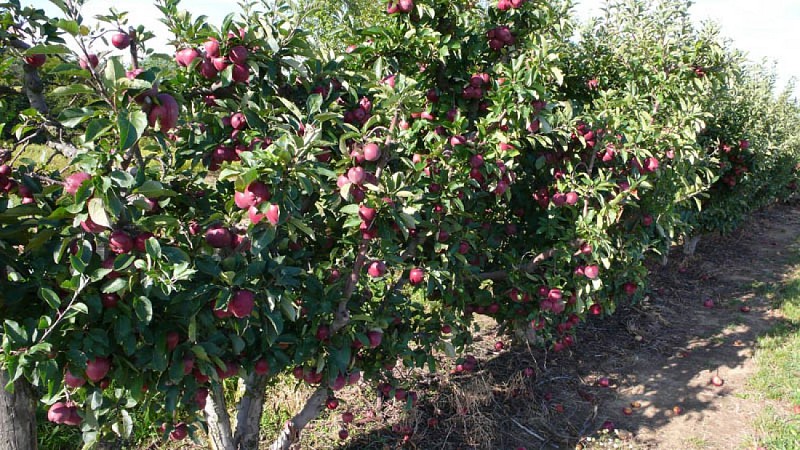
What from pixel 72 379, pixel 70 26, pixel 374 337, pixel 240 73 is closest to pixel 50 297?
pixel 72 379

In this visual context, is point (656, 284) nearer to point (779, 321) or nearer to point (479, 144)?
point (779, 321)

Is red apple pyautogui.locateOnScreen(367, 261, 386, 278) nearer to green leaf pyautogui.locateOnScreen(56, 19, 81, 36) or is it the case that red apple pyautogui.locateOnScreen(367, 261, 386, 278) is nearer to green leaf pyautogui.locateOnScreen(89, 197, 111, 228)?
green leaf pyautogui.locateOnScreen(89, 197, 111, 228)

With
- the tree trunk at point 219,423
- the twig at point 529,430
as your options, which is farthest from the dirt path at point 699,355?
the tree trunk at point 219,423

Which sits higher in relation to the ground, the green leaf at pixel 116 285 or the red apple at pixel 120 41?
the red apple at pixel 120 41

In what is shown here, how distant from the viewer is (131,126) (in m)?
1.25

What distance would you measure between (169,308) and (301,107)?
98 cm

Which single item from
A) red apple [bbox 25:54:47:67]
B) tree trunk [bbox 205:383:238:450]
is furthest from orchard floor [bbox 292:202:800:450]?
red apple [bbox 25:54:47:67]

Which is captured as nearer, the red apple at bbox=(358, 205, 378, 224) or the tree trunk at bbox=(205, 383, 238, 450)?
the red apple at bbox=(358, 205, 378, 224)

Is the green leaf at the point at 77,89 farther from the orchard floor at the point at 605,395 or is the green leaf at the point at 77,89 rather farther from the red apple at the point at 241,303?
the orchard floor at the point at 605,395

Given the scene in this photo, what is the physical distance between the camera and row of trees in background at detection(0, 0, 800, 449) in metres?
1.47

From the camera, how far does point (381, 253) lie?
7.62ft

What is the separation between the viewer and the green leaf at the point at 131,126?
1.22 m

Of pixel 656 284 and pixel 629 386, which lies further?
pixel 656 284

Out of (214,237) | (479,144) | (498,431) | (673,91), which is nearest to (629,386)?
(498,431)
